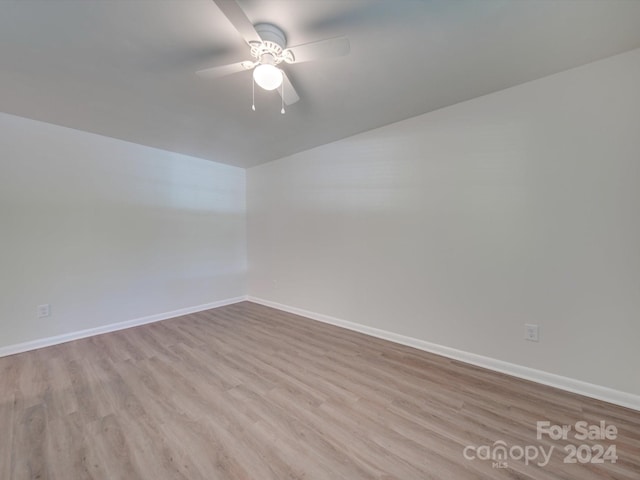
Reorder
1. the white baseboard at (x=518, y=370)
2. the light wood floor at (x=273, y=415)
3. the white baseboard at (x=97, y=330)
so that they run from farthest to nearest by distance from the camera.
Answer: the white baseboard at (x=97, y=330) < the white baseboard at (x=518, y=370) < the light wood floor at (x=273, y=415)

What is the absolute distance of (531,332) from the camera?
6.64ft

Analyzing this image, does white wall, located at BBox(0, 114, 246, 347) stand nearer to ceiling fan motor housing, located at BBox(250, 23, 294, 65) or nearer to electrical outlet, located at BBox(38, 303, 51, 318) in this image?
electrical outlet, located at BBox(38, 303, 51, 318)

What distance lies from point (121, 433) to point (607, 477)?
2.61 metres

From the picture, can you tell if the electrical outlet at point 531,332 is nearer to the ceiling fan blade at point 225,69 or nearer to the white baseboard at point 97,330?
the ceiling fan blade at point 225,69

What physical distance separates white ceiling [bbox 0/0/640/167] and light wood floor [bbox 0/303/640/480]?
7.83ft

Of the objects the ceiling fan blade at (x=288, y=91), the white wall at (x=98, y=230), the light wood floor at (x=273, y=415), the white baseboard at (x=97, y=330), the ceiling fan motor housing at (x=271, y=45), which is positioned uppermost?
the ceiling fan motor housing at (x=271, y=45)

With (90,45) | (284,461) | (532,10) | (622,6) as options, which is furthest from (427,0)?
(284,461)

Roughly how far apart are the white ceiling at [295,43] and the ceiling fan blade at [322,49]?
0.49 feet

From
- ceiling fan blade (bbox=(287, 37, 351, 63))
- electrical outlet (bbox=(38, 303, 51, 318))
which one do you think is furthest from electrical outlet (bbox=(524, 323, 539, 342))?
electrical outlet (bbox=(38, 303, 51, 318))

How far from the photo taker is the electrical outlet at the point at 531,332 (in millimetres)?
2006

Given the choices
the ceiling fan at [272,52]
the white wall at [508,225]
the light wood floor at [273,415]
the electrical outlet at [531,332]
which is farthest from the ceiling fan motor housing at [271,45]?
the electrical outlet at [531,332]

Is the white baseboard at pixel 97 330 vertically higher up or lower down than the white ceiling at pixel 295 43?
lower down

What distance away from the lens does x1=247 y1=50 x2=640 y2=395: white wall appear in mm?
1740

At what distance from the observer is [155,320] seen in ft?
11.4
